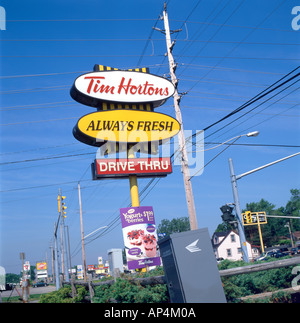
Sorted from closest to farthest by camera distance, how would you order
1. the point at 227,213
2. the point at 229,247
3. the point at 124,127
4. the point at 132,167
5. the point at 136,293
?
the point at 136,293 → the point at 124,127 → the point at 227,213 → the point at 132,167 → the point at 229,247

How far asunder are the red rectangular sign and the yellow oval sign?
1.00 meters

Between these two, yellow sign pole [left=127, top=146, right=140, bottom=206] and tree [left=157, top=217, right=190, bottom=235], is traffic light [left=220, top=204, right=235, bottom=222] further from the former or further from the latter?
tree [left=157, top=217, right=190, bottom=235]

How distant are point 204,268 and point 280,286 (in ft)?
13.8

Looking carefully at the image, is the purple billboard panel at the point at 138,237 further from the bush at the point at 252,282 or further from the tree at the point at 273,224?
the tree at the point at 273,224

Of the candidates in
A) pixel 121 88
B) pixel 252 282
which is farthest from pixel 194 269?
pixel 121 88

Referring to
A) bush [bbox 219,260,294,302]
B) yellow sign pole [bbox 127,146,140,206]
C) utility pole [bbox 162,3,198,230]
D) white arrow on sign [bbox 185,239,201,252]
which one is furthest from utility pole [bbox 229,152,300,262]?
white arrow on sign [bbox 185,239,201,252]

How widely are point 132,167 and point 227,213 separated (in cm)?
539

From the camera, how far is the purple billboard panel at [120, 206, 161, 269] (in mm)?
17969

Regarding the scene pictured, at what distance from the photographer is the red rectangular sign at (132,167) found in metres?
17.8

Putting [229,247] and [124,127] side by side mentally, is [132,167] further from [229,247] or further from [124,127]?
[229,247]

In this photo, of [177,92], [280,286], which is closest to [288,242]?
[177,92]

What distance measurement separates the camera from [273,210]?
135 m

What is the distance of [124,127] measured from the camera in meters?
18.3
